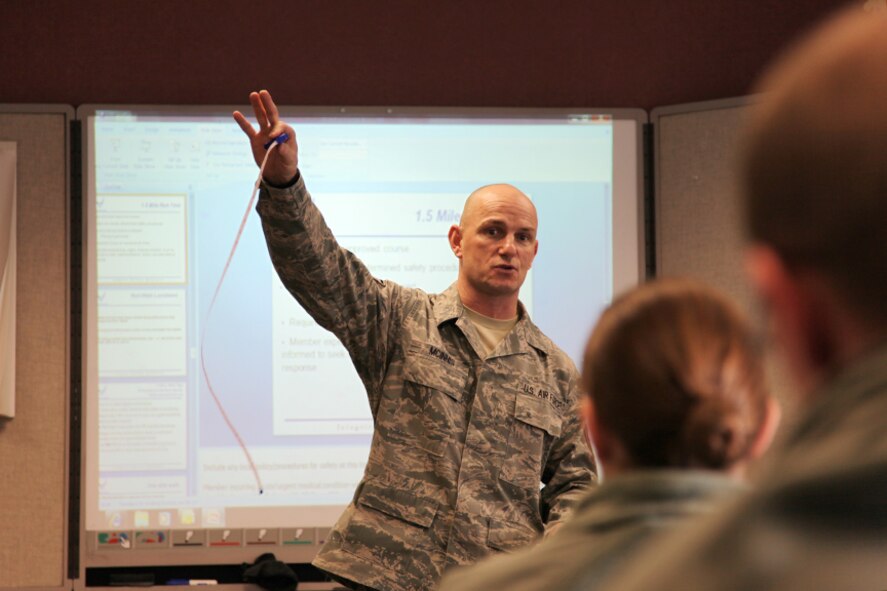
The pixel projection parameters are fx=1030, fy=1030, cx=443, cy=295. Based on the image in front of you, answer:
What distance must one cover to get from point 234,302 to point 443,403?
129 cm

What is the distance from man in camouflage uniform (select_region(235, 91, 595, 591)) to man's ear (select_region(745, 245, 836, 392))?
1.55 meters

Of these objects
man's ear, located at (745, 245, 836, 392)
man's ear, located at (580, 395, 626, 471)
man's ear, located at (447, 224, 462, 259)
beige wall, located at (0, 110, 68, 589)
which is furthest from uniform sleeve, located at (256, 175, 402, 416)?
man's ear, located at (745, 245, 836, 392)

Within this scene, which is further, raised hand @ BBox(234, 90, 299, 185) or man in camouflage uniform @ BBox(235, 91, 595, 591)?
man in camouflage uniform @ BBox(235, 91, 595, 591)

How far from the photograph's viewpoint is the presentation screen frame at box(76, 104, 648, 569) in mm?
3109

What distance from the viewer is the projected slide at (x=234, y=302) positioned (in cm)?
313

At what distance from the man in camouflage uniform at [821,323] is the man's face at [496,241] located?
1800 millimetres

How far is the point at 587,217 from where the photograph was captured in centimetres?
332

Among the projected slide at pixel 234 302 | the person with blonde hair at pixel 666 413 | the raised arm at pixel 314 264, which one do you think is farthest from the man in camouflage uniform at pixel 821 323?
the projected slide at pixel 234 302

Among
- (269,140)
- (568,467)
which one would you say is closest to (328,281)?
(269,140)

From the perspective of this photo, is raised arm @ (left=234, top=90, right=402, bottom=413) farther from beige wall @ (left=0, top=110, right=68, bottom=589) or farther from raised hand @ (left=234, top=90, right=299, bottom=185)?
beige wall @ (left=0, top=110, right=68, bottom=589)

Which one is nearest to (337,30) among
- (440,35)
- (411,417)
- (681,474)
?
(440,35)

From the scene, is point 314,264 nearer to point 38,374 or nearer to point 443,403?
point 443,403

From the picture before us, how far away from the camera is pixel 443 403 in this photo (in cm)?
210

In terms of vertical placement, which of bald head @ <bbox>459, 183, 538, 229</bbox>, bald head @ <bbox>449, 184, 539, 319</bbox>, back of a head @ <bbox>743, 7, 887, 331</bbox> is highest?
bald head @ <bbox>459, 183, 538, 229</bbox>
